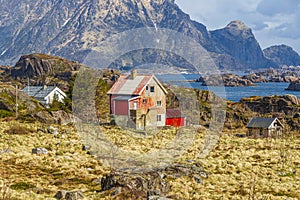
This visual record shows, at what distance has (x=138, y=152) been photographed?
29078mm

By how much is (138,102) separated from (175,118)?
6730mm

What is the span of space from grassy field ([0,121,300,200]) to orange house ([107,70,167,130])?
889cm

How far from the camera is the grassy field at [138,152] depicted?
17.5 metres

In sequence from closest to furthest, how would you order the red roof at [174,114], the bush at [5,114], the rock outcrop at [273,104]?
the bush at [5,114] < the red roof at [174,114] < the rock outcrop at [273,104]

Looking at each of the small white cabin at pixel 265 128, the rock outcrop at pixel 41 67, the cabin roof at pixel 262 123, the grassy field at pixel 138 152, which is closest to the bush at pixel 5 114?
the grassy field at pixel 138 152

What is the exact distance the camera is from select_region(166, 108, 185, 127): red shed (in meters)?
49.8

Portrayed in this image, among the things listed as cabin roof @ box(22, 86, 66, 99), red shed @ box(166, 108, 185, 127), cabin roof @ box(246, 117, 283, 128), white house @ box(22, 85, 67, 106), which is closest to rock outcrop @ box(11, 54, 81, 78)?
cabin roof @ box(22, 86, 66, 99)

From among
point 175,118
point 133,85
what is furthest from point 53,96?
point 175,118

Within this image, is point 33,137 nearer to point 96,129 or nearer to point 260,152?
point 96,129

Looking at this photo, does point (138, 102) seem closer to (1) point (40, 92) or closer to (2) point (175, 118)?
(2) point (175, 118)

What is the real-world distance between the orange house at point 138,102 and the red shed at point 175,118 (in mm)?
1299

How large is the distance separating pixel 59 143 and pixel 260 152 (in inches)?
572

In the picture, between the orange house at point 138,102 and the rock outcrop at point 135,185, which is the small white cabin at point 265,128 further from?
the rock outcrop at point 135,185

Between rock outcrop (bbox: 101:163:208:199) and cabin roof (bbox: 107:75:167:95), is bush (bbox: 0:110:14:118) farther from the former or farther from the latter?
rock outcrop (bbox: 101:163:208:199)
